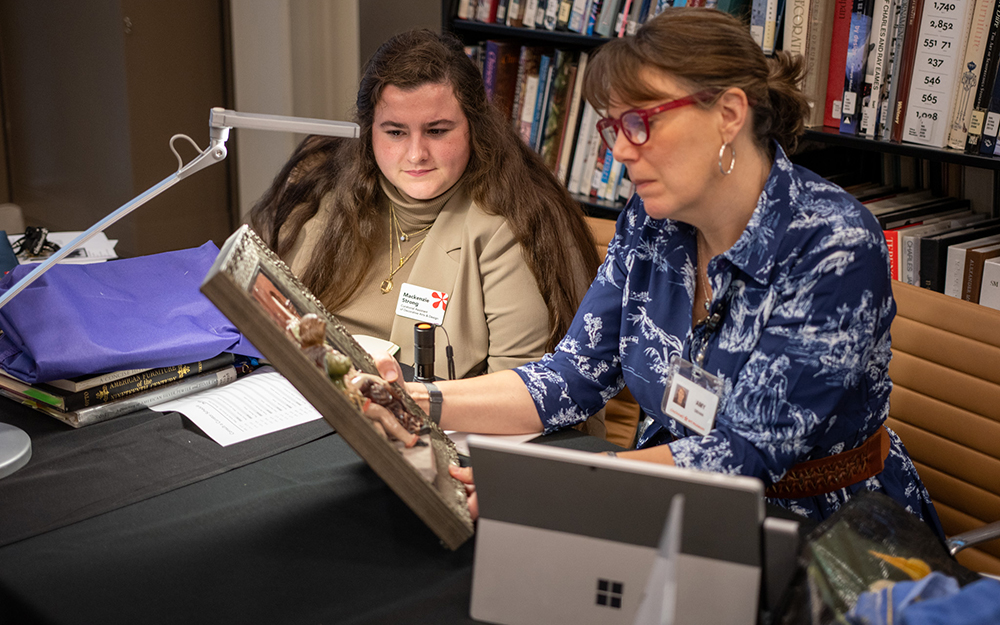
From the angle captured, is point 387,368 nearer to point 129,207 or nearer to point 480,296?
point 129,207

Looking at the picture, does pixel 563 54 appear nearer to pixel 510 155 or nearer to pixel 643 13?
pixel 643 13

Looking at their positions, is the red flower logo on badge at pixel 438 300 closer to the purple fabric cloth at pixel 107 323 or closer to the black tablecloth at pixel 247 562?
the purple fabric cloth at pixel 107 323

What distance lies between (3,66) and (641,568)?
126 inches

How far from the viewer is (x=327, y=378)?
981 millimetres

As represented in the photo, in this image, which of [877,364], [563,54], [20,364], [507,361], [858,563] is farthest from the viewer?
[563,54]

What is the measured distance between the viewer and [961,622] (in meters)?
0.71

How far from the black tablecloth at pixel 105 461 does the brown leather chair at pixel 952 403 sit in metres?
1.21

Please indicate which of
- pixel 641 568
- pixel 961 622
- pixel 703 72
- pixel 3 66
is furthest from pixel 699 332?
pixel 3 66

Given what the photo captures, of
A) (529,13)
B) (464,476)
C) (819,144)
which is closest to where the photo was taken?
(464,476)

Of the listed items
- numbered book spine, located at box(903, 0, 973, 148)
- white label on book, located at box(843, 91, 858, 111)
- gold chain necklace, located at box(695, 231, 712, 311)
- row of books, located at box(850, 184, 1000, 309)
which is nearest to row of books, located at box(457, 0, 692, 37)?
white label on book, located at box(843, 91, 858, 111)

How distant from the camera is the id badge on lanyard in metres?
1.34

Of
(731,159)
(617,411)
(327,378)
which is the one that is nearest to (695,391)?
(731,159)

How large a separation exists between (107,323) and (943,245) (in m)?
1.91

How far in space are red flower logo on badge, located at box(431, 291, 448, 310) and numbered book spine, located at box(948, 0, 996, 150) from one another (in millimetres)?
1284
